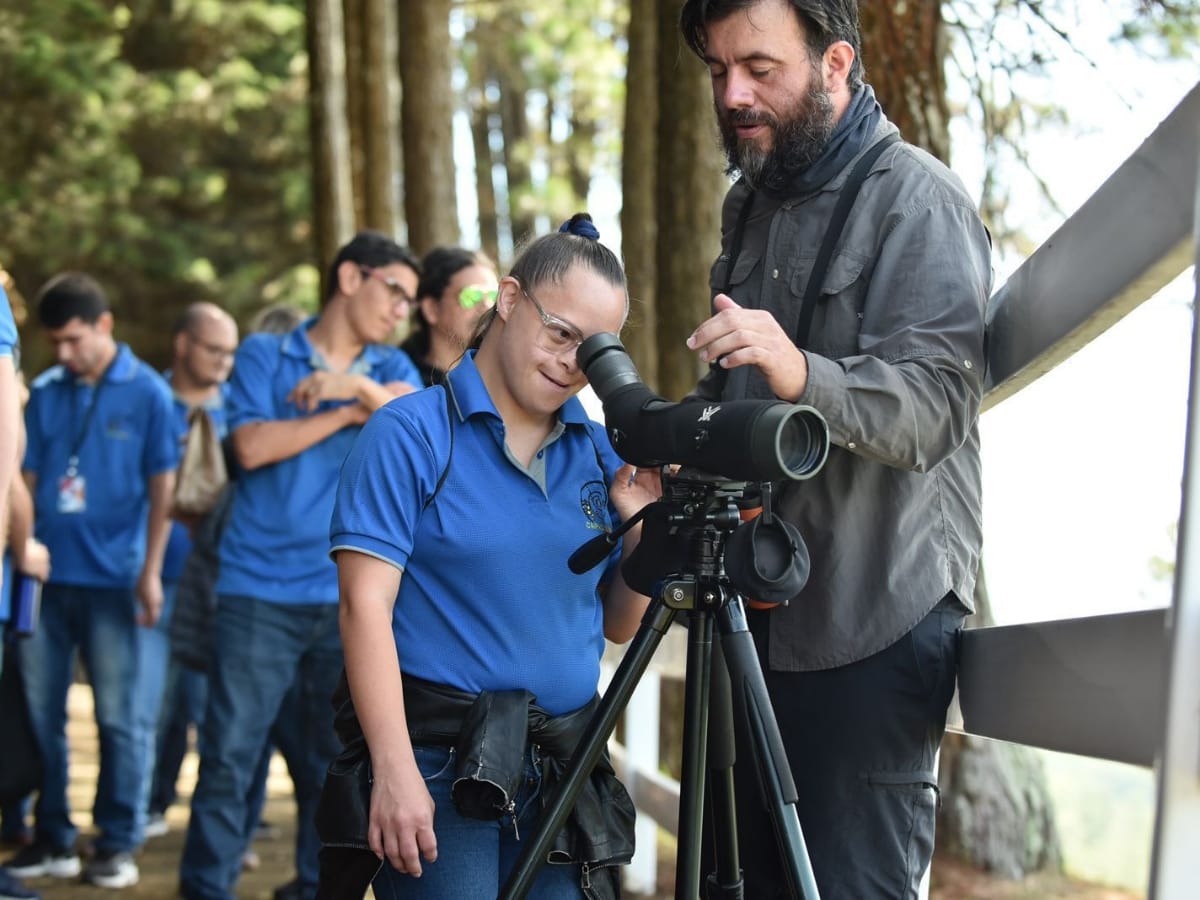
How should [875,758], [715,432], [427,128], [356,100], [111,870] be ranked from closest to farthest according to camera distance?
[715,432]
[875,758]
[111,870]
[427,128]
[356,100]

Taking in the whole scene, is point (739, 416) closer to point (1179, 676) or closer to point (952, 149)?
point (1179, 676)

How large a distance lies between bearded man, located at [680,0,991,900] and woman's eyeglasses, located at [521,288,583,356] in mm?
234

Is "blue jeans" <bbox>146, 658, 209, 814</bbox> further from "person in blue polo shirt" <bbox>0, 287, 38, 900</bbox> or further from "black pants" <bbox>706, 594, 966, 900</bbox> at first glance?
"black pants" <bbox>706, 594, 966, 900</bbox>

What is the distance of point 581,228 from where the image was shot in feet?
8.87

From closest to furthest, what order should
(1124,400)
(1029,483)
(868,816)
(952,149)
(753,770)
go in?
(868,816)
(753,770)
(952,149)
(1124,400)
(1029,483)

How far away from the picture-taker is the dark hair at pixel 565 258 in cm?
255

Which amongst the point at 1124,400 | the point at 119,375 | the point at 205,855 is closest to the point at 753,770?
the point at 205,855

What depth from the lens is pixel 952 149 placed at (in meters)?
5.29

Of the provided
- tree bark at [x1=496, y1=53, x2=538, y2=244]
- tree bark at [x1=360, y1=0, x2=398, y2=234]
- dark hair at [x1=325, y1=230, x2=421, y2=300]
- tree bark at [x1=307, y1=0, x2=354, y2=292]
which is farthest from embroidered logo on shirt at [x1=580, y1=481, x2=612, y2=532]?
tree bark at [x1=496, y1=53, x2=538, y2=244]

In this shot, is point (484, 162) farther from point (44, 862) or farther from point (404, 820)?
point (404, 820)

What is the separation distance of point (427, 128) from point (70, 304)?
4.12 metres

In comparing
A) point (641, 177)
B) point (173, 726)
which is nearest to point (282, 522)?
point (173, 726)

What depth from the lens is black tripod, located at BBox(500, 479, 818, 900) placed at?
6.86 feet

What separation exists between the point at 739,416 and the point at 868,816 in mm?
762
